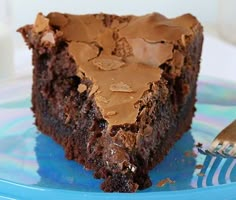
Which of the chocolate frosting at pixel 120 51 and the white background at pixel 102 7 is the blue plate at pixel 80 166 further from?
the white background at pixel 102 7

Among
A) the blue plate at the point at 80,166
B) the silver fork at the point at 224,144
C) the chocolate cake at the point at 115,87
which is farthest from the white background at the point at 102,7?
the silver fork at the point at 224,144

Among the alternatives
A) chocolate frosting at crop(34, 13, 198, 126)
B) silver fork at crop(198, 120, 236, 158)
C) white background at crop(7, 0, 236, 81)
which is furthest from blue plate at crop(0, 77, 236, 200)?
white background at crop(7, 0, 236, 81)

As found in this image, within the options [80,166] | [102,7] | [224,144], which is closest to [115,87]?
[80,166]

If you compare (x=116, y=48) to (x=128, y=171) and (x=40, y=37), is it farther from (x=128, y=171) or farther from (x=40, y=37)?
(x=128, y=171)

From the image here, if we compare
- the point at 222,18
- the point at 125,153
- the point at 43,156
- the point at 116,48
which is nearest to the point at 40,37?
the point at 116,48

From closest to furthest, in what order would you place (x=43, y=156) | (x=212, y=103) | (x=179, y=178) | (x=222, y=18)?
(x=179, y=178) → (x=43, y=156) → (x=212, y=103) → (x=222, y=18)

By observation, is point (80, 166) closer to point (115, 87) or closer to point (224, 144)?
point (115, 87)
